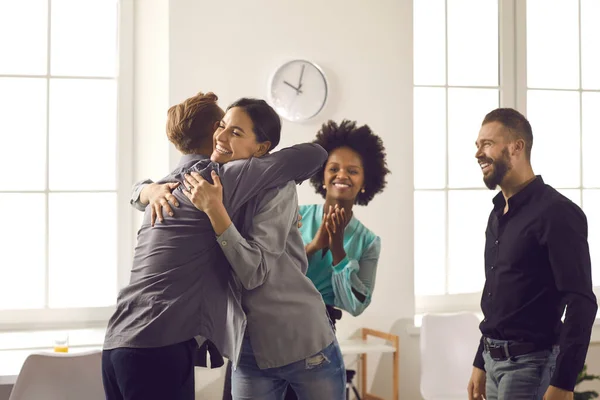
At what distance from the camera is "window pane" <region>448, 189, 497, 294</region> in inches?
171

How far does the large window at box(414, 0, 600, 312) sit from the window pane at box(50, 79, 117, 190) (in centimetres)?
171

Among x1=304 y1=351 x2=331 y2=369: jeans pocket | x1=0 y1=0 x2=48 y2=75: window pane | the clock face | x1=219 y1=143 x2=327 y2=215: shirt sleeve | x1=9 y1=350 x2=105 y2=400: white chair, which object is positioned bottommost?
x1=9 y1=350 x2=105 y2=400: white chair

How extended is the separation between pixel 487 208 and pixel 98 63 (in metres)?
2.35

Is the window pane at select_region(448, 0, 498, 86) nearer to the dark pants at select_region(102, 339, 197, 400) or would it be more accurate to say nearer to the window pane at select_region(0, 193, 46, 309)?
the window pane at select_region(0, 193, 46, 309)

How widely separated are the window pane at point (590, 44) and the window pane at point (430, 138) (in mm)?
974

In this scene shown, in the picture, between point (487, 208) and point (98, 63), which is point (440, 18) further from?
point (98, 63)

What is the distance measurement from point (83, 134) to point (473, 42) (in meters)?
2.28

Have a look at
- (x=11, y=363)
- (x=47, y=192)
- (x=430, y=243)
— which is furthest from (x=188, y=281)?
(x=430, y=243)

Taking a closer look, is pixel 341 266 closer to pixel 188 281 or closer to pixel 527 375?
pixel 527 375

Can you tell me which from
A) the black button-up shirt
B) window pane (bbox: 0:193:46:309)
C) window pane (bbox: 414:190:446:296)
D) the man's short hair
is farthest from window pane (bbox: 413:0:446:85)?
window pane (bbox: 0:193:46:309)

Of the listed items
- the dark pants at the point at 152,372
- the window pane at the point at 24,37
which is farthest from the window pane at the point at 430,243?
the dark pants at the point at 152,372

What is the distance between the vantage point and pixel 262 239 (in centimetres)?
173

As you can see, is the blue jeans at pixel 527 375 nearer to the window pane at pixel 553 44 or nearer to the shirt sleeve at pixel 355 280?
the shirt sleeve at pixel 355 280

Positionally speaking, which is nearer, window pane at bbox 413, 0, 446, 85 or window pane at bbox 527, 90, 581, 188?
→ window pane at bbox 413, 0, 446, 85
